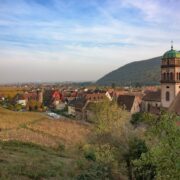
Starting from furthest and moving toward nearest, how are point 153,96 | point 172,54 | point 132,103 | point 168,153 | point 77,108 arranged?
1. point 77,108
2. point 132,103
3. point 153,96
4. point 172,54
5. point 168,153

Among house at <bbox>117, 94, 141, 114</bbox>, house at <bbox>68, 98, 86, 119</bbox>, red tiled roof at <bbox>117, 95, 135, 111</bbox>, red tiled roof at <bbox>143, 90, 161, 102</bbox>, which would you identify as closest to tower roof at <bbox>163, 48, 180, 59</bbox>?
red tiled roof at <bbox>143, 90, 161, 102</bbox>

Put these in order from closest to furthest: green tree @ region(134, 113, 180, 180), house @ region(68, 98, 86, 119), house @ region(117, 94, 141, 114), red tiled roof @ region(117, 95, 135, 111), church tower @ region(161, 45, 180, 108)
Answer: green tree @ region(134, 113, 180, 180), church tower @ region(161, 45, 180, 108), house @ region(117, 94, 141, 114), red tiled roof @ region(117, 95, 135, 111), house @ region(68, 98, 86, 119)

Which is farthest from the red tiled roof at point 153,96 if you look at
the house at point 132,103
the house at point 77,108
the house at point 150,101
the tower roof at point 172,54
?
the house at point 77,108

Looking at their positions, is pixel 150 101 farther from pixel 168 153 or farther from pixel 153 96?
pixel 168 153

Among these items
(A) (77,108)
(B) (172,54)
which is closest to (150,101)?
(B) (172,54)

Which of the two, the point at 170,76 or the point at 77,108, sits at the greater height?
the point at 170,76

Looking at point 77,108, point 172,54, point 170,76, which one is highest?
point 172,54

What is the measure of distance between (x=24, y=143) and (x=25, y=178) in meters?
14.2

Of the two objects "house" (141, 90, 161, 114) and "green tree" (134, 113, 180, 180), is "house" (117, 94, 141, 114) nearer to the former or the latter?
"house" (141, 90, 161, 114)

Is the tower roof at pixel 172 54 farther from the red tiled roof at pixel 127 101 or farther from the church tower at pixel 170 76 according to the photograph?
the red tiled roof at pixel 127 101

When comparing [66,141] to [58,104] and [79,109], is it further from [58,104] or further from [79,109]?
[58,104]

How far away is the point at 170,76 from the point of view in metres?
51.0

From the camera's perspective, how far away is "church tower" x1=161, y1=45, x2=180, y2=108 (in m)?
50.1

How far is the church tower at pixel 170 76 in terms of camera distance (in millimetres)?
50125
